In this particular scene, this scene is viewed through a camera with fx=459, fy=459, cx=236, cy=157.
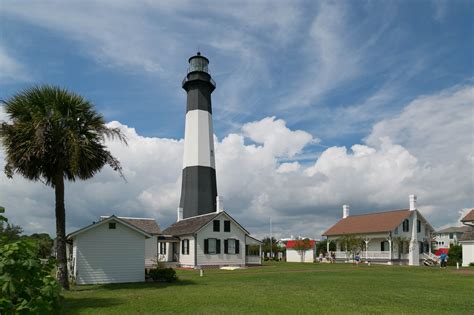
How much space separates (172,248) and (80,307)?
28.3m

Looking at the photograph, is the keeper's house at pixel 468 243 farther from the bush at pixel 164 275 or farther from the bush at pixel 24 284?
the bush at pixel 24 284

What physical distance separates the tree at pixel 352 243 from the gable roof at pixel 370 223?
182cm

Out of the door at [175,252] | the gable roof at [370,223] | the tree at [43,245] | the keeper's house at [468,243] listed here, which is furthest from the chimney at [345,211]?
the tree at [43,245]

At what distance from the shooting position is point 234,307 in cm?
1351

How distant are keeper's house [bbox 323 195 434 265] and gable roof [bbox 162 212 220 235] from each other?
15.2 m

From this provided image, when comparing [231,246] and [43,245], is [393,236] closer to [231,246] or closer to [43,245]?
[231,246]

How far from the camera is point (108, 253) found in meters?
22.9

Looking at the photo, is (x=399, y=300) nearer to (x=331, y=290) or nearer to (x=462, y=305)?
(x=462, y=305)

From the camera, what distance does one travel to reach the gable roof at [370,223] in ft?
146

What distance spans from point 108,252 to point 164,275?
119 inches

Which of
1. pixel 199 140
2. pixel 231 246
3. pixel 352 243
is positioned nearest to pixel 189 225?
pixel 231 246

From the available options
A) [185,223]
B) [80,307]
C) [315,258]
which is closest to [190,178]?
[185,223]

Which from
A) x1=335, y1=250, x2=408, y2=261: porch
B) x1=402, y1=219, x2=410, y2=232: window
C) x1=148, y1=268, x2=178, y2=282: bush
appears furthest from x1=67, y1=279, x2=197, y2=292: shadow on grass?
x1=402, y1=219, x2=410, y2=232: window

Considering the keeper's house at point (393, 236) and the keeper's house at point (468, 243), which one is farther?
the keeper's house at point (393, 236)
